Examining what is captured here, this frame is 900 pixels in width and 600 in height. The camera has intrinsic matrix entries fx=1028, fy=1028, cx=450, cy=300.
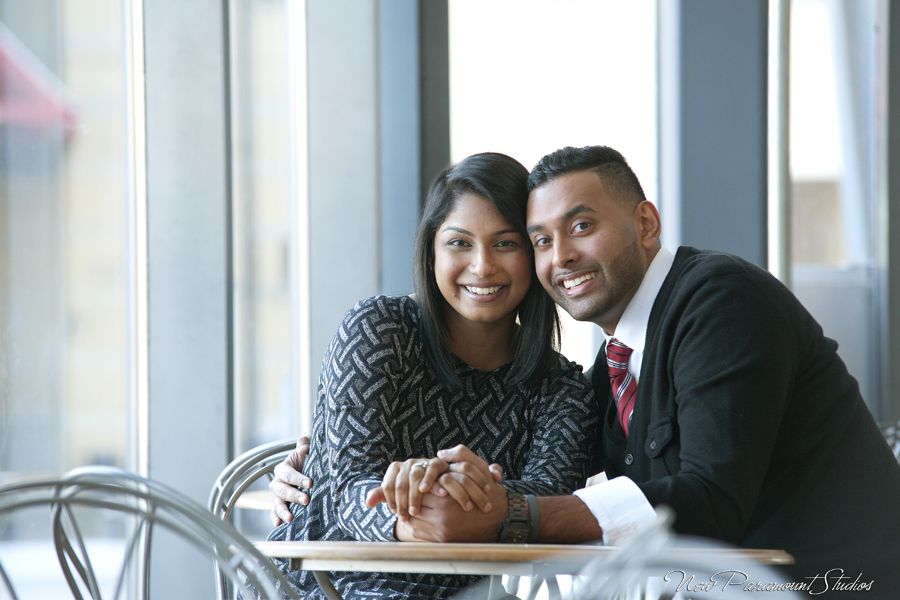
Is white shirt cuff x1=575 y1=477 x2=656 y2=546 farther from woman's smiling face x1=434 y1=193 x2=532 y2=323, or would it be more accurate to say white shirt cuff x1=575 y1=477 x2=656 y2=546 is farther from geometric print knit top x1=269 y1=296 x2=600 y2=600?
woman's smiling face x1=434 y1=193 x2=532 y2=323

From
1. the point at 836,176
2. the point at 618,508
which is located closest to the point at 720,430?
the point at 618,508

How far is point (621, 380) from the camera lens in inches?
92.0

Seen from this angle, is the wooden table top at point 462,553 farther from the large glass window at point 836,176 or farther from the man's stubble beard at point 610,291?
the large glass window at point 836,176

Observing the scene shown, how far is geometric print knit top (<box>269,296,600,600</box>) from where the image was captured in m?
2.14

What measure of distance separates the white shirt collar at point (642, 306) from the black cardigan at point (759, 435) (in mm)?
125

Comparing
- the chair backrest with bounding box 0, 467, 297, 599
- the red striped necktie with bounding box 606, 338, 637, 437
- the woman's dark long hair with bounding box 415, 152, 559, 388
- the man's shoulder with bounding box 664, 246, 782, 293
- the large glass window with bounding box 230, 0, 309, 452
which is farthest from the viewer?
the large glass window with bounding box 230, 0, 309, 452

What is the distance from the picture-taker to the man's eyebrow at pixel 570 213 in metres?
2.35

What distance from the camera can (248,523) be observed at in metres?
4.00

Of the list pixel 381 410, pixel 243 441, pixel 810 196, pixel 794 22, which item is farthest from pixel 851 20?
pixel 381 410

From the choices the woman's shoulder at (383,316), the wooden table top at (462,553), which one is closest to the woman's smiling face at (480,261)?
the woman's shoulder at (383,316)

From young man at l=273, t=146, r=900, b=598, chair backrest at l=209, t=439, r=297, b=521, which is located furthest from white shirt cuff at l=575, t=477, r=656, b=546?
chair backrest at l=209, t=439, r=297, b=521

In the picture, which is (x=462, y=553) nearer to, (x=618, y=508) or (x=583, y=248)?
(x=618, y=508)

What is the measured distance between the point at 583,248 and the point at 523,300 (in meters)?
0.22

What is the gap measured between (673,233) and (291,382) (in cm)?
175
